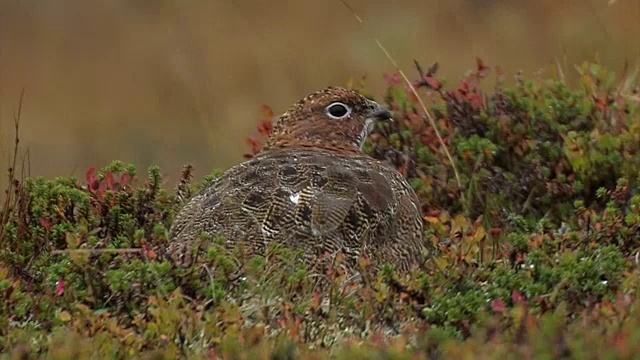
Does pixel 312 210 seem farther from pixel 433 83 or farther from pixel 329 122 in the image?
pixel 433 83

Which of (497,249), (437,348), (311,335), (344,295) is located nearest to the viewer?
(437,348)

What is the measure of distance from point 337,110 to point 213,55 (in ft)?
18.1

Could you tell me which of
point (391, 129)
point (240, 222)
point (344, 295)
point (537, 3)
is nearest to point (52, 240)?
point (240, 222)

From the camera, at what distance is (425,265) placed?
6.14m

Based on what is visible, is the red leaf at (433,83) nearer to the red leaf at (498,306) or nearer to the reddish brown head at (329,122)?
the reddish brown head at (329,122)

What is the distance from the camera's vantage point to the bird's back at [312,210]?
20.7 feet

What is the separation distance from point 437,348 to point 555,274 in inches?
46.7

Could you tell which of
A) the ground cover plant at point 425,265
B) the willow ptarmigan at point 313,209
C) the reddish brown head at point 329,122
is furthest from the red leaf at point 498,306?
the reddish brown head at point 329,122

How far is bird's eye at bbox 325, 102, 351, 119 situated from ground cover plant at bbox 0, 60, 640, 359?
393 millimetres

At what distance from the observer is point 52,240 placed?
690 centimetres

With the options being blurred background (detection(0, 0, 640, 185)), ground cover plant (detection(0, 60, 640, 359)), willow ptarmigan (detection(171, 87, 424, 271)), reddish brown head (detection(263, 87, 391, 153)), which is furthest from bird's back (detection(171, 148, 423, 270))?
blurred background (detection(0, 0, 640, 185))

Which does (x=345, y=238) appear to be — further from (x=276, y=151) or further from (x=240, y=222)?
(x=276, y=151)

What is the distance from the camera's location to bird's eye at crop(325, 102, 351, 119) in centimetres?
805

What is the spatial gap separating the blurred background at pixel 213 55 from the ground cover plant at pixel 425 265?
2550 mm
